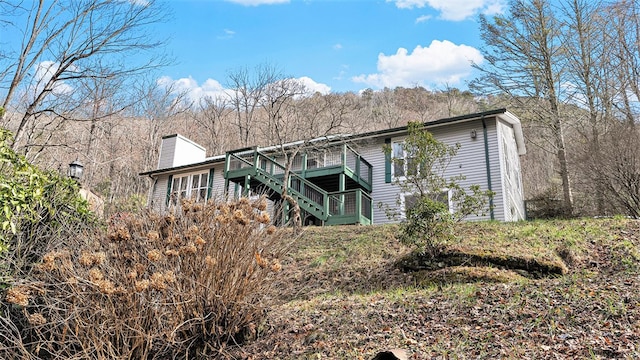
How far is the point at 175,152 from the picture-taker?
22.8 meters

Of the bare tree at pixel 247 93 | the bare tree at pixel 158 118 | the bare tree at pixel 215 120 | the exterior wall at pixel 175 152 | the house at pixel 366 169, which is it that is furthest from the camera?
the bare tree at pixel 215 120

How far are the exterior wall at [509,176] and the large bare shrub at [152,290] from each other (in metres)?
12.2

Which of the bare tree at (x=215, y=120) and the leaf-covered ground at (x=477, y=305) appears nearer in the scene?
the leaf-covered ground at (x=477, y=305)

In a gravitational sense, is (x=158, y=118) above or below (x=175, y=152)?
above

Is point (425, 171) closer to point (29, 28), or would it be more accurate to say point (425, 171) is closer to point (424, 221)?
point (424, 221)

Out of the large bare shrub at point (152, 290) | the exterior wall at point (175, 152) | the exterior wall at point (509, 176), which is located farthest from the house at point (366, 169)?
the large bare shrub at point (152, 290)

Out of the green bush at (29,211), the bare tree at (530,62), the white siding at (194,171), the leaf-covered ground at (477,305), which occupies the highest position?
the bare tree at (530,62)

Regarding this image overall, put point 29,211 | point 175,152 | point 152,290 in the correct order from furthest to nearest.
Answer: point 175,152, point 29,211, point 152,290

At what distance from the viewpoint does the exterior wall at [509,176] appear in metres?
15.2

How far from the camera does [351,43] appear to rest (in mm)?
16500

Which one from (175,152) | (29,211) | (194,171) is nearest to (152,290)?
(29,211)

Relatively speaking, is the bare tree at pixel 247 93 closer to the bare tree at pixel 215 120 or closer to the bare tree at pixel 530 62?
the bare tree at pixel 215 120

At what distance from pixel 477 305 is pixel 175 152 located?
2019 cm

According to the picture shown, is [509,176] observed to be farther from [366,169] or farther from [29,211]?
[29,211]
